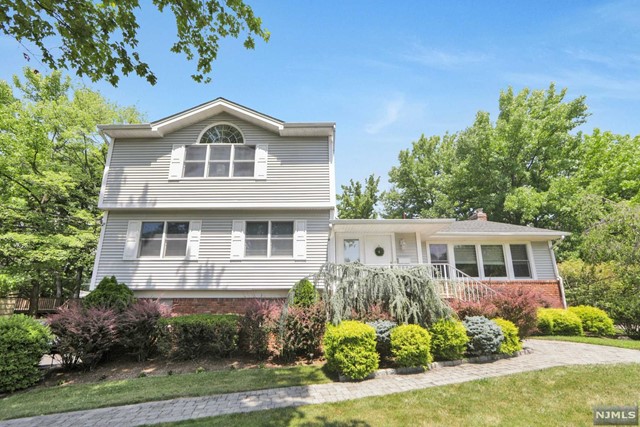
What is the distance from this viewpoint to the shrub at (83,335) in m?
7.48

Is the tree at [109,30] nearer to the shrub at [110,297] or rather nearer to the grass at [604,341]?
the shrub at [110,297]

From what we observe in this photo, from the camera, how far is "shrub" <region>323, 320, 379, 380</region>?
5.98 metres

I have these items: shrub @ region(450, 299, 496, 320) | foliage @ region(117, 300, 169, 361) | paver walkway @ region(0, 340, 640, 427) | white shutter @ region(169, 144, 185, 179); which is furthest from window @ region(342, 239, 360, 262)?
white shutter @ region(169, 144, 185, 179)

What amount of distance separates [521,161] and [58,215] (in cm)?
3114

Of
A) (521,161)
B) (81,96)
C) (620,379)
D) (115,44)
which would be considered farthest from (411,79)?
(81,96)

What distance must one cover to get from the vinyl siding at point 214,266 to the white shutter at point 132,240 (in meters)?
0.20

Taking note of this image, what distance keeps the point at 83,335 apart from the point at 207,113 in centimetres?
908

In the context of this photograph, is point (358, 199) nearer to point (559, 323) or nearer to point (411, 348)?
point (559, 323)

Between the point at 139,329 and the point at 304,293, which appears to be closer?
the point at 139,329

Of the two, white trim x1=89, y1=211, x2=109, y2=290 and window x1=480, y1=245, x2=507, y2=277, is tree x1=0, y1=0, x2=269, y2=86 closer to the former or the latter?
white trim x1=89, y1=211, x2=109, y2=290

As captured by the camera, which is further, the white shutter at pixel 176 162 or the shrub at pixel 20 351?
the white shutter at pixel 176 162

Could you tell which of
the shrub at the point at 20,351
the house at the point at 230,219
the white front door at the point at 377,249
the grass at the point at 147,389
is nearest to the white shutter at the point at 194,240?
the house at the point at 230,219

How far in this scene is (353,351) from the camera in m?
6.08

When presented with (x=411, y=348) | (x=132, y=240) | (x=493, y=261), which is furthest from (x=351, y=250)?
(x=132, y=240)
